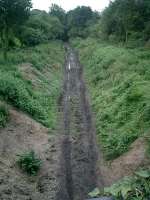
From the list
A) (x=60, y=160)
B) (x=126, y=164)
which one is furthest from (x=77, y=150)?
(x=126, y=164)

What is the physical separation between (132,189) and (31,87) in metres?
19.4

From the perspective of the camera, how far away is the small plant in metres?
16.9

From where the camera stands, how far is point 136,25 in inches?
1887

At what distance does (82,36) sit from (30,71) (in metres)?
60.3

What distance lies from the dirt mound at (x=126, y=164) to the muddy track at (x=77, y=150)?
0.57 metres

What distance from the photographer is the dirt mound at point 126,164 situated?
1642 centimetres

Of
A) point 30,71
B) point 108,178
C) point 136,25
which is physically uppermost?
point 136,25

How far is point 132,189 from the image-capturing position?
10.6 metres

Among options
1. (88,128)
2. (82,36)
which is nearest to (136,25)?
(88,128)

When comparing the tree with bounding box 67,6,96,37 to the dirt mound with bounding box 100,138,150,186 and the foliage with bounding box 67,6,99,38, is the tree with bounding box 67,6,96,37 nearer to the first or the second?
the foliage with bounding box 67,6,99,38

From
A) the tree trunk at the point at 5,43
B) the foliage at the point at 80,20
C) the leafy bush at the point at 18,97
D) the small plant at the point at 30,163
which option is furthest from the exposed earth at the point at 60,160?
the foliage at the point at 80,20

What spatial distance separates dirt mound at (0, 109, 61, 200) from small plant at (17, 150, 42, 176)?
0.25 meters

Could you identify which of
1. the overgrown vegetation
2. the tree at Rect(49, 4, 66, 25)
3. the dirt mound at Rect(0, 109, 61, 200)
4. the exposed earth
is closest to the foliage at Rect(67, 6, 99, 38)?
the tree at Rect(49, 4, 66, 25)

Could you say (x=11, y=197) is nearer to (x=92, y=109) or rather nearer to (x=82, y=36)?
(x=92, y=109)
